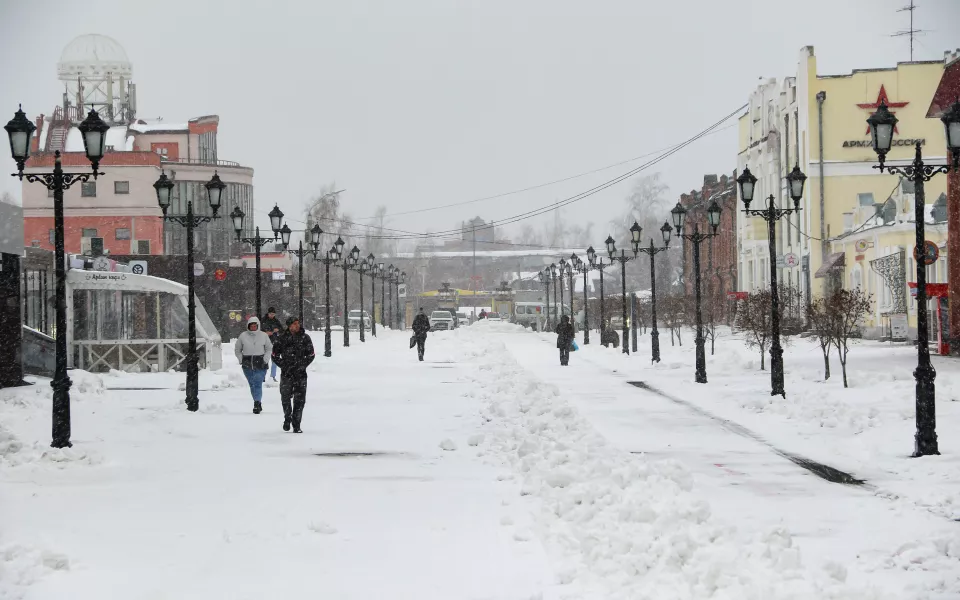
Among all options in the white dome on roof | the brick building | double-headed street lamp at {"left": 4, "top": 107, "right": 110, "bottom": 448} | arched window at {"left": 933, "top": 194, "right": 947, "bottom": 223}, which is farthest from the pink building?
double-headed street lamp at {"left": 4, "top": 107, "right": 110, "bottom": 448}

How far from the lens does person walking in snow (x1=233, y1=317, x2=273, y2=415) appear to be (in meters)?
20.0

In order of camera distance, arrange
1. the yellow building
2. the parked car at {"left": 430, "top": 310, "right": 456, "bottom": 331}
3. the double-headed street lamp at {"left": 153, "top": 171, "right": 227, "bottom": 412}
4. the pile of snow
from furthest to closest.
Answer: the parked car at {"left": 430, "top": 310, "right": 456, "bottom": 331}
the yellow building
the double-headed street lamp at {"left": 153, "top": 171, "right": 227, "bottom": 412}
the pile of snow

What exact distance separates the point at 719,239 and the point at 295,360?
60658 mm

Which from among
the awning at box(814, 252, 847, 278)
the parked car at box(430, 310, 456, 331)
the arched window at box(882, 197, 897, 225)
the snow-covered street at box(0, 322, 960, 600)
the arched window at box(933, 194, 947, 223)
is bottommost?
the snow-covered street at box(0, 322, 960, 600)

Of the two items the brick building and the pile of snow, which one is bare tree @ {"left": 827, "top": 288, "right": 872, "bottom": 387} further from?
the brick building

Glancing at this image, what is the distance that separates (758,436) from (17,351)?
1757 cm

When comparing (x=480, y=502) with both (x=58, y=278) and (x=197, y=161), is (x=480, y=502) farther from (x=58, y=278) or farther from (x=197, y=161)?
(x=197, y=161)

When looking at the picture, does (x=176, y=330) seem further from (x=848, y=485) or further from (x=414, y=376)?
(x=848, y=485)

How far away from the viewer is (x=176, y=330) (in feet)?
110

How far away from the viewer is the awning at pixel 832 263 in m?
51.8

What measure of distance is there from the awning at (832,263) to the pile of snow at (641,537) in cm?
4047

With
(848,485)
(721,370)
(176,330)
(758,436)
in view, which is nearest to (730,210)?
(721,370)

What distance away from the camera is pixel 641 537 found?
8.52 metres

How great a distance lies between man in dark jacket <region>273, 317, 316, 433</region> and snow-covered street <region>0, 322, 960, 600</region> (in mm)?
Result: 652
